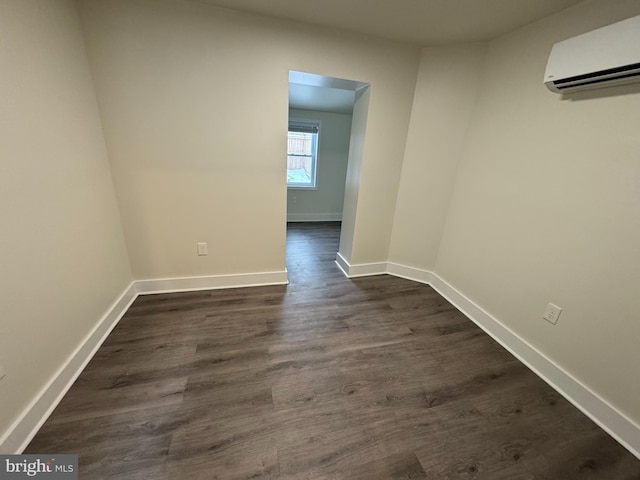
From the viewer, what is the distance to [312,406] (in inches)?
50.6

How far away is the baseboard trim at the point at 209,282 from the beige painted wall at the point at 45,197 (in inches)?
19.4

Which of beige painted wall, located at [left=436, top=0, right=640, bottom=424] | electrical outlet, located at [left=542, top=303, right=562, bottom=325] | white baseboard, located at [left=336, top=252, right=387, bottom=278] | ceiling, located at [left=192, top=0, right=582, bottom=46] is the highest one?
ceiling, located at [left=192, top=0, right=582, bottom=46]

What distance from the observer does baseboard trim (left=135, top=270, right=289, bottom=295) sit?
2.16m

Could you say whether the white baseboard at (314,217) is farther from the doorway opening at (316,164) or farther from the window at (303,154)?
the window at (303,154)

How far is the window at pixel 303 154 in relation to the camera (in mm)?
4410

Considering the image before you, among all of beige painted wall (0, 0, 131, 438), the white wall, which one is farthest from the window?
beige painted wall (0, 0, 131, 438)

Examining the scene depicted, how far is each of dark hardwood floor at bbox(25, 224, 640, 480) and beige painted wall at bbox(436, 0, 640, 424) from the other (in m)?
0.35

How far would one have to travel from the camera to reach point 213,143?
1.90 meters

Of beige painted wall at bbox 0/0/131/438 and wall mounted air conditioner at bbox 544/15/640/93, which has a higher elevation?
wall mounted air conditioner at bbox 544/15/640/93

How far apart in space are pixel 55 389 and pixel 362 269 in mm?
2440

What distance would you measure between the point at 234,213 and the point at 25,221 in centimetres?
121

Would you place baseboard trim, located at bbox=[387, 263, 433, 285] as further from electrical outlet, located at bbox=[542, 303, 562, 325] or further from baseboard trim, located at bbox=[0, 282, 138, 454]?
baseboard trim, located at bbox=[0, 282, 138, 454]

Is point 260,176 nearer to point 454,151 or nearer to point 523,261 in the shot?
point 454,151

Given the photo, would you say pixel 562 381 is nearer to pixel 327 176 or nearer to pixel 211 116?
pixel 211 116
